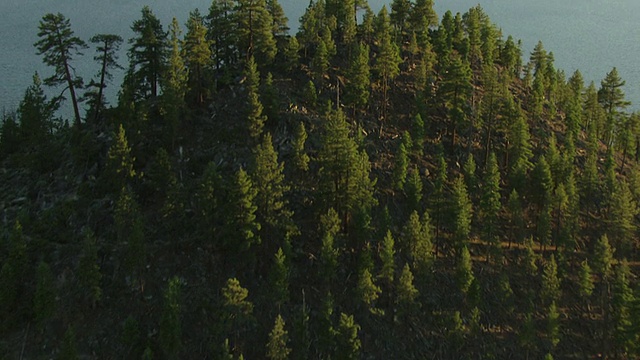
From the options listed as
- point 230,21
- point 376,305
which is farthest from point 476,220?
point 230,21

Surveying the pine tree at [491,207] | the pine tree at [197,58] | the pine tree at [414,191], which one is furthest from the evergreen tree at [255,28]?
the pine tree at [491,207]

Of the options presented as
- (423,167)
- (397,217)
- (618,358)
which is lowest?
(618,358)

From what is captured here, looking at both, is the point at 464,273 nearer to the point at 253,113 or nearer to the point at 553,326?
the point at 553,326

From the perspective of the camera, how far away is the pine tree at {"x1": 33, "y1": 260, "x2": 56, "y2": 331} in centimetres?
4881

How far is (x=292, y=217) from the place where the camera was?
2368 inches

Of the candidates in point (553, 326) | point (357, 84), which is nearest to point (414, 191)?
point (357, 84)

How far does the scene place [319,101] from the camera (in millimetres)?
74000

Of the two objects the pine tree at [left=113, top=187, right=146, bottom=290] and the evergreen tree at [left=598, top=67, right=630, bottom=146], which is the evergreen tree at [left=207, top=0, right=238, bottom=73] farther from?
the evergreen tree at [left=598, top=67, right=630, bottom=146]

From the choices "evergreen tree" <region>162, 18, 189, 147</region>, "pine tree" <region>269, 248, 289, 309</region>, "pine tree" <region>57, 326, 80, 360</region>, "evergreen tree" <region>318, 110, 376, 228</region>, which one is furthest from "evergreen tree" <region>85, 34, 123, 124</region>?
"pine tree" <region>269, 248, 289, 309</region>

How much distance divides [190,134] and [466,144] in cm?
3963

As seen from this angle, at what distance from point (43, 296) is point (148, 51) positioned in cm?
3389

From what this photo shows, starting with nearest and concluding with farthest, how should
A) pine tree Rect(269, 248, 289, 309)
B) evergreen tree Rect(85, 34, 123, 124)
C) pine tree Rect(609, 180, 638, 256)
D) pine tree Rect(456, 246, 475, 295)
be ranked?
1. pine tree Rect(269, 248, 289, 309)
2. pine tree Rect(456, 246, 475, 295)
3. pine tree Rect(609, 180, 638, 256)
4. evergreen tree Rect(85, 34, 123, 124)

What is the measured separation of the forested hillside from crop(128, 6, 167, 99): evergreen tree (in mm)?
220

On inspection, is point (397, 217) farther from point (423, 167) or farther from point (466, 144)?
point (466, 144)
